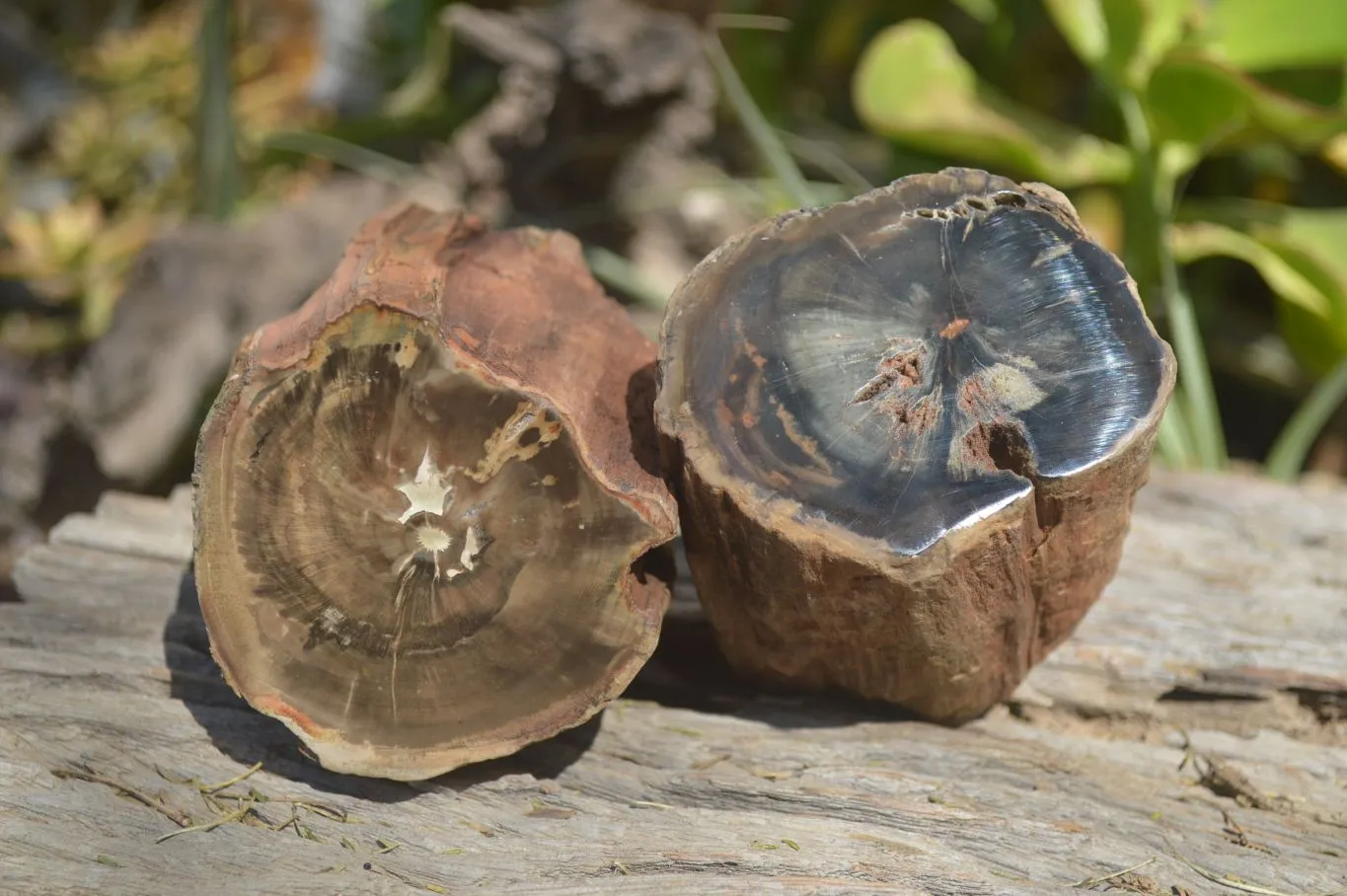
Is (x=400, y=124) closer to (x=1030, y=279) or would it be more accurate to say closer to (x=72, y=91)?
(x=72, y=91)

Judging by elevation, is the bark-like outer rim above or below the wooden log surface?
above

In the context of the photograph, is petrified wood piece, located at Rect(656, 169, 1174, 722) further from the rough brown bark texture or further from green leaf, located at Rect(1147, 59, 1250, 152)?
green leaf, located at Rect(1147, 59, 1250, 152)

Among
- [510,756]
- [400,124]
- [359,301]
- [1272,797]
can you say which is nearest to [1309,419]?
[1272,797]

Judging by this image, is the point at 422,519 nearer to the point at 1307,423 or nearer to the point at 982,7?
the point at 1307,423

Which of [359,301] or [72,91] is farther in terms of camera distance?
[72,91]

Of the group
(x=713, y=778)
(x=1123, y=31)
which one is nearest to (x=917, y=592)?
(x=713, y=778)

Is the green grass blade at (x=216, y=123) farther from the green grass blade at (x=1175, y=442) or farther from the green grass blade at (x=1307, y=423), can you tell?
the green grass blade at (x=1307, y=423)

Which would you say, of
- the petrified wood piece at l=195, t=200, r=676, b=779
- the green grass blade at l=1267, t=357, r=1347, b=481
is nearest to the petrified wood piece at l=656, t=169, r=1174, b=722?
the petrified wood piece at l=195, t=200, r=676, b=779
